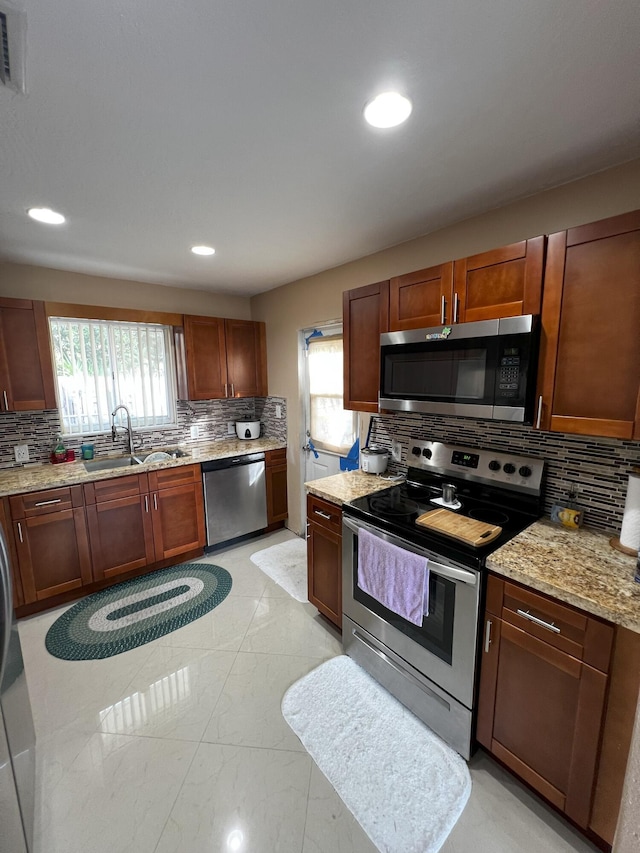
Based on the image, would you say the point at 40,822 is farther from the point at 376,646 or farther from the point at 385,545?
the point at 385,545

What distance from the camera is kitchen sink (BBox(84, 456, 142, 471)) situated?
2984mm

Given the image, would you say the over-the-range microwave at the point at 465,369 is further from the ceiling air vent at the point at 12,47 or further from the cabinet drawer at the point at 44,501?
the cabinet drawer at the point at 44,501

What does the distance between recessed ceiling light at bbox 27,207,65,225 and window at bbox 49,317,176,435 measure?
115 cm

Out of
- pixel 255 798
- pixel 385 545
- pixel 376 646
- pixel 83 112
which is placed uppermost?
pixel 83 112

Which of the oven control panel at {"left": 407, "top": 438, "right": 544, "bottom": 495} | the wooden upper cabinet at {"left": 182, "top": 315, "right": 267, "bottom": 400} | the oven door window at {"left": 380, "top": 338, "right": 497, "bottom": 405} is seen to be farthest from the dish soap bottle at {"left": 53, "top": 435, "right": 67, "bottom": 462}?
the oven control panel at {"left": 407, "top": 438, "right": 544, "bottom": 495}

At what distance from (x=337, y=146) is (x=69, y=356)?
2.78m

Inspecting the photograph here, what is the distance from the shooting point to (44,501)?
243cm

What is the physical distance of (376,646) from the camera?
6.18 ft

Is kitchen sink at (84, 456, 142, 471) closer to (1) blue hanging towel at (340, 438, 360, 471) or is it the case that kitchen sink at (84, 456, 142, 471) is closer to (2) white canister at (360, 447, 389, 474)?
(1) blue hanging towel at (340, 438, 360, 471)

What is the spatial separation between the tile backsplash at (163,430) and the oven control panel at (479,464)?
5.86 ft

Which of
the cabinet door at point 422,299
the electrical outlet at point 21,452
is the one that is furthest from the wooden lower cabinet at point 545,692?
the electrical outlet at point 21,452

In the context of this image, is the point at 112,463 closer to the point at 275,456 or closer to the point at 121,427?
the point at 121,427

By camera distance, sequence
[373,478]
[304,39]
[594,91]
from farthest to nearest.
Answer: [373,478], [594,91], [304,39]

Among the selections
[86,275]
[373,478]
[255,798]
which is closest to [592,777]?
[255,798]
